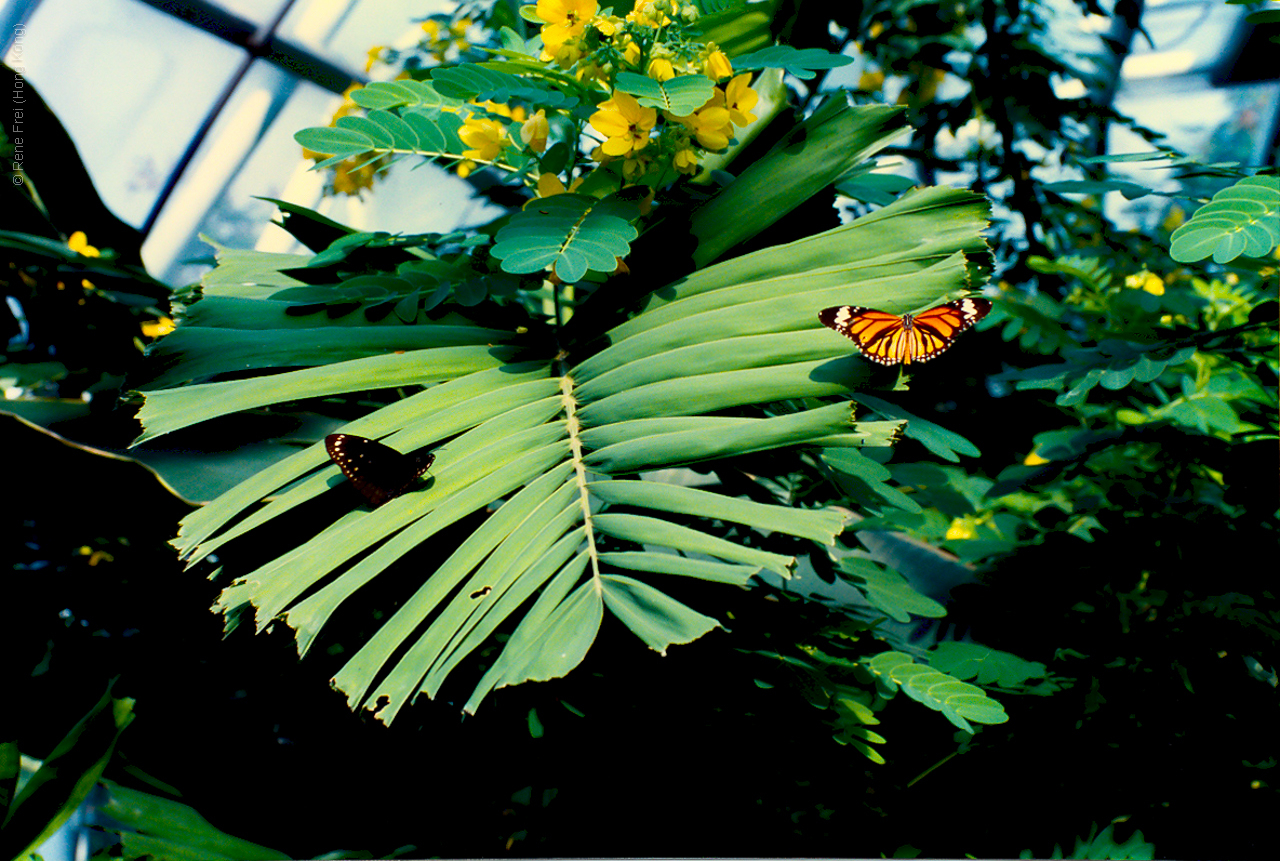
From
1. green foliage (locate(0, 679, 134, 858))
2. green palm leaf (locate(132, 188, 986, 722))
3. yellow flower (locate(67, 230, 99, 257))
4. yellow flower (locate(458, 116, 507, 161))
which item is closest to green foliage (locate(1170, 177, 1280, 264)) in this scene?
green palm leaf (locate(132, 188, 986, 722))

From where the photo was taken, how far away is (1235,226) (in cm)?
56

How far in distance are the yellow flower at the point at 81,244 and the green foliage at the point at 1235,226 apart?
4.39ft

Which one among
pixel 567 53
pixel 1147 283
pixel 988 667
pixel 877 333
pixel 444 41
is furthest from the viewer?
pixel 444 41

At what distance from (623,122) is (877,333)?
24cm

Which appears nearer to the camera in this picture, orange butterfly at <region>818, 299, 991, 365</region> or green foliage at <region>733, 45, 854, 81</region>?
orange butterfly at <region>818, 299, 991, 365</region>

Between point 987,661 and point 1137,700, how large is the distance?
202 mm

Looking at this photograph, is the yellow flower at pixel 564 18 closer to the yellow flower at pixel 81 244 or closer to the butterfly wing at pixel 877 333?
the butterfly wing at pixel 877 333

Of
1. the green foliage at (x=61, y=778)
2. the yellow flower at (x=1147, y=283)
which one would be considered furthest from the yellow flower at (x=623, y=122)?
the yellow flower at (x=1147, y=283)

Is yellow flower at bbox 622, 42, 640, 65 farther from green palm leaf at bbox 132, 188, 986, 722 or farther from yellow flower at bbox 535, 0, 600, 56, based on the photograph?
green palm leaf at bbox 132, 188, 986, 722

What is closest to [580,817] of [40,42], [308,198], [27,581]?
[27,581]

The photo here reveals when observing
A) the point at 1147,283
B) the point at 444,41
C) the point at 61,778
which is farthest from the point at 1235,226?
the point at 444,41

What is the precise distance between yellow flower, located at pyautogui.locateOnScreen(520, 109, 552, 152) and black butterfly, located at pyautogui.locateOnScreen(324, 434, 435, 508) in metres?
0.28

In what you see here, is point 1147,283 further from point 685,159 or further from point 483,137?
point 483,137

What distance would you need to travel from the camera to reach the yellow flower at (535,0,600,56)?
552 millimetres
